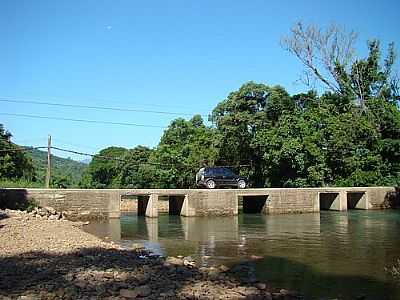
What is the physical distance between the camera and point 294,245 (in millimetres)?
17953

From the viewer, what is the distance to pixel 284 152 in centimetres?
3897

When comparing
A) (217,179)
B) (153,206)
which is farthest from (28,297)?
(217,179)

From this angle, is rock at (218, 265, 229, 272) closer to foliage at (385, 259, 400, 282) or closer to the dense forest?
foliage at (385, 259, 400, 282)

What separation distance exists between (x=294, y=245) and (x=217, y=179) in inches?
625

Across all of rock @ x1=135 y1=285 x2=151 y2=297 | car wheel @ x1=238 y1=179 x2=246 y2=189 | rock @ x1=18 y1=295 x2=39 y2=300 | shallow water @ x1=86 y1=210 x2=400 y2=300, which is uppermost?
car wheel @ x1=238 y1=179 x2=246 y2=189

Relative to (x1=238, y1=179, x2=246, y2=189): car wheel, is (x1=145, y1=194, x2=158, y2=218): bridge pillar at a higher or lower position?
lower

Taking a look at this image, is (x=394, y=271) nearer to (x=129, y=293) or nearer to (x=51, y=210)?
(x=129, y=293)

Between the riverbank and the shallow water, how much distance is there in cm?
147

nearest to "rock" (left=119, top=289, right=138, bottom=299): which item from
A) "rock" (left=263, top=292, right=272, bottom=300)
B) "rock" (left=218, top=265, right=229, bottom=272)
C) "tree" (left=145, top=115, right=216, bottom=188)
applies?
"rock" (left=263, top=292, right=272, bottom=300)

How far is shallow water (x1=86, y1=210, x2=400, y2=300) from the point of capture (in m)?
11.6

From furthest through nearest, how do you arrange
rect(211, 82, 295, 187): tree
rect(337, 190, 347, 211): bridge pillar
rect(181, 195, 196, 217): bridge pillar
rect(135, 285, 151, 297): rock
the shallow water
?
1. rect(211, 82, 295, 187): tree
2. rect(337, 190, 347, 211): bridge pillar
3. rect(181, 195, 196, 217): bridge pillar
4. the shallow water
5. rect(135, 285, 151, 297): rock

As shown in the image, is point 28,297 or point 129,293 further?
point 129,293

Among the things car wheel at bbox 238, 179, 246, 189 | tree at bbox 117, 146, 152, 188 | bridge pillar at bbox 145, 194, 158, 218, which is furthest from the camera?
tree at bbox 117, 146, 152, 188

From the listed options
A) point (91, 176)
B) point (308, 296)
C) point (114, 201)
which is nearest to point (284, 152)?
point (114, 201)
